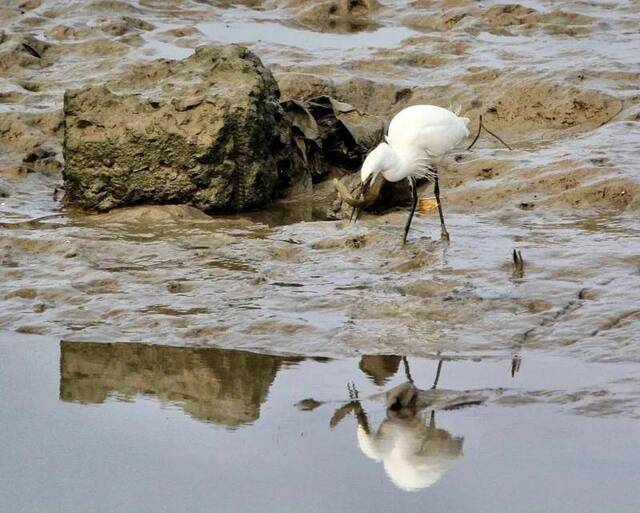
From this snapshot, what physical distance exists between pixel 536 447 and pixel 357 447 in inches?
25.8

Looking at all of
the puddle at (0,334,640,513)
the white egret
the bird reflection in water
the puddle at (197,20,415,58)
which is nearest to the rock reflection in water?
the puddle at (0,334,640,513)

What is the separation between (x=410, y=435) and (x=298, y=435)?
430 millimetres

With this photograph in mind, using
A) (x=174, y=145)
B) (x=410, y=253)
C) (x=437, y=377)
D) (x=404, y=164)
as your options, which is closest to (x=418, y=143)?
(x=404, y=164)

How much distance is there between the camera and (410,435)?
451 centimetres

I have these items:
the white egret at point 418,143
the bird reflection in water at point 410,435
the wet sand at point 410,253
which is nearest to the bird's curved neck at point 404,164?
the white egret at point 418,143

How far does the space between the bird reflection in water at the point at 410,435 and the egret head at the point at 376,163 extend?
234 cm

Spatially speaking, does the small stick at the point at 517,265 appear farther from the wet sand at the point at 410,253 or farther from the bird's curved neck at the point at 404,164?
the bird's curved neck at the point at 404,164

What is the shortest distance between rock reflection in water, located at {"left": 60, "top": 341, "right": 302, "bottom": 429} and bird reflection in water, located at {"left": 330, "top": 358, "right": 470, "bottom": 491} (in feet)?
1.46

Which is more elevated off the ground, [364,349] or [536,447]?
[536,447]

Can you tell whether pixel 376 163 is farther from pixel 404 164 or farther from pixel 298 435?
pixel 298 435

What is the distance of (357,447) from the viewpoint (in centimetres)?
440

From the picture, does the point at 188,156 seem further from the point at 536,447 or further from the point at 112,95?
the point at 536,447

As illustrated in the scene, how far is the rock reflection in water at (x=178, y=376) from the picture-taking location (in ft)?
16.3

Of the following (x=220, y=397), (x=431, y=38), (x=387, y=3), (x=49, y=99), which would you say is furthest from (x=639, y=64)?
(x=220, y=397)
